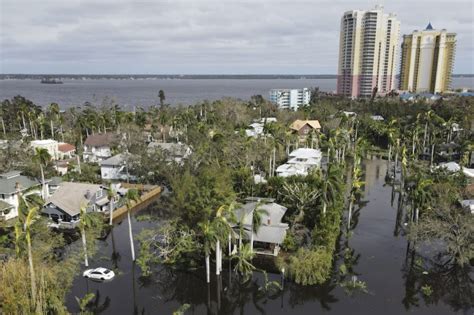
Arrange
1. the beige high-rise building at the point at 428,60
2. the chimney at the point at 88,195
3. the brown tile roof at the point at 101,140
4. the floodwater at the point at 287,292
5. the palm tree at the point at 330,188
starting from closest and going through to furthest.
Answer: the floodwater at the point at 287,292 → the palm tree at the point at 330,188 → the chimney at the point at 88,195 → the brown tile roof at the point at 101,140 → the beige high-rise building at the point at 428,60

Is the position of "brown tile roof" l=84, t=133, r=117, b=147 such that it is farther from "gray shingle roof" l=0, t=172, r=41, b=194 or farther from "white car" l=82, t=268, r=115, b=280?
"white car" l=82, t=268, r=115, b=280

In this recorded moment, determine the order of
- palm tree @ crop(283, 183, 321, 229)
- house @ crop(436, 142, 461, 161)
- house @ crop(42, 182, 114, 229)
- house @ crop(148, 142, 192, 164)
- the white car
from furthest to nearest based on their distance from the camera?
1. house @ crop(436, 142, 461, 161)
2. house @ crop(148, 142, 192, 164)
3. house @ crop(42, 182, 114, 229)
4. palm tree @ crop(283, 183, 321, 229)
5. the white car

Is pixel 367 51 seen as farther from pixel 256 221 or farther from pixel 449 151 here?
pixel 256 221

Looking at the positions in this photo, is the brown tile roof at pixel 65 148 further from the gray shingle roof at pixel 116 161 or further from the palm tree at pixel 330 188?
the palm tree at pixel 330 188

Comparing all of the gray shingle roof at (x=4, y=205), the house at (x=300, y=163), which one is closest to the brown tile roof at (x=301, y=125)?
the house at (x=300, y=163)

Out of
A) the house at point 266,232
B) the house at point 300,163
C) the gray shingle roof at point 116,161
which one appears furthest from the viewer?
the gray shingle roof at point 116,161

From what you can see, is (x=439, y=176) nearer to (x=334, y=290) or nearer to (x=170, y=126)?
(x=334, y=290)

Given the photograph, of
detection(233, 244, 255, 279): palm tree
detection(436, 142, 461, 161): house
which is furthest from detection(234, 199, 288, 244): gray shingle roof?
detection(436, 142, 461, 161): house

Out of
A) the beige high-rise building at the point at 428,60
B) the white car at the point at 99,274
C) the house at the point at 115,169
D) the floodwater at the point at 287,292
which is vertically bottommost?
the floodwater at the point at 287,292
